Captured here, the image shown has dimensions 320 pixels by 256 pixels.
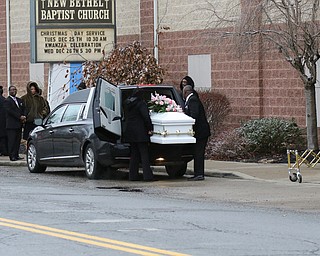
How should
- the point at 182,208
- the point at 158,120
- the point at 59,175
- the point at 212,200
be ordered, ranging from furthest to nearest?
1. the point at 59,175
2. the point at 158,120
3. the point at 212,200
4. the point at 182,208

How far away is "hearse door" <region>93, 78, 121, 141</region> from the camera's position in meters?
19.0

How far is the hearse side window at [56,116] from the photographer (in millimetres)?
21188

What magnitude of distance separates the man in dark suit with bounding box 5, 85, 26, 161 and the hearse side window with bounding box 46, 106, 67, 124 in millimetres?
2721

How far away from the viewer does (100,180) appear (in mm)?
19828

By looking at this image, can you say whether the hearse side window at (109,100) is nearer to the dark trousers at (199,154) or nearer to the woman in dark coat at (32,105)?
the dark trousers at (199,154)

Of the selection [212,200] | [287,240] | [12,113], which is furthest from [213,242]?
[12,113]

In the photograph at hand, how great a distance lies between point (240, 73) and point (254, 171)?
7738mm

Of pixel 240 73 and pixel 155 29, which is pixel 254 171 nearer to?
pixel 240 73

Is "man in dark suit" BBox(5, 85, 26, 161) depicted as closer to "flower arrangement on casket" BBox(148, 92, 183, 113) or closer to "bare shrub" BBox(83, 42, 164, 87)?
"bare shrub" BBox(83, 42, 164, 87)

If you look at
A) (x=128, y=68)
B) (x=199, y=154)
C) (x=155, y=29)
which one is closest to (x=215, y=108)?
(x=128, y=68)

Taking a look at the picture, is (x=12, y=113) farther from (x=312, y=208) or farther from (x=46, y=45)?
(x=312, y=208)

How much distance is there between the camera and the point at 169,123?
18.9 m

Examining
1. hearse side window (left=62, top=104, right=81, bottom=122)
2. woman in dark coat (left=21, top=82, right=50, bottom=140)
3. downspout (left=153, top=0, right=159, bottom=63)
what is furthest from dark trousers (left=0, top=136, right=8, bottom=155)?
downspout (left=153, top=0, right=159, bottom=63)

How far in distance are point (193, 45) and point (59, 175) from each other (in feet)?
31.1
